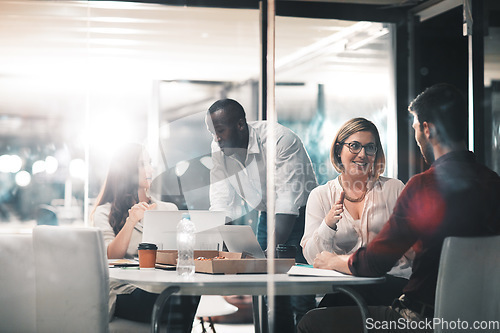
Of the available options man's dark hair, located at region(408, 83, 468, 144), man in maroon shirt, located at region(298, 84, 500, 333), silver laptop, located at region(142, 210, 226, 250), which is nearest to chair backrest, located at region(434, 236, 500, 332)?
man in maroon shirt, located at region(298, 84, 500, 333)

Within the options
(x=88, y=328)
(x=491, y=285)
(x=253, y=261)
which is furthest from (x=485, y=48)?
(x=88, y=328)

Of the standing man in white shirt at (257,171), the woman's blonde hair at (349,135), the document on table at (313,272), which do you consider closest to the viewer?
the document on table at (313,272)

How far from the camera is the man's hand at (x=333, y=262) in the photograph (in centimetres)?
235

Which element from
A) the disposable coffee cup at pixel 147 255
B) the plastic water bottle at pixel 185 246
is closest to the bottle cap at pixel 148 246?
the disposable coffee cup at pixel 147 255

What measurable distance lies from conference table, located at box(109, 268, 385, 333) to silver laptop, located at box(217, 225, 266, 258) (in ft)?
0.85

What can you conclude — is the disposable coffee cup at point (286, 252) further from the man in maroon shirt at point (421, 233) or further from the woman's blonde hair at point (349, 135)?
the woman's blonde hair at point (349, 135)

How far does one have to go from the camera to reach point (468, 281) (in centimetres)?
215

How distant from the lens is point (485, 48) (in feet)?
11.3

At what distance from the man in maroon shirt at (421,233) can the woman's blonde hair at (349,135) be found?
0.51 meters

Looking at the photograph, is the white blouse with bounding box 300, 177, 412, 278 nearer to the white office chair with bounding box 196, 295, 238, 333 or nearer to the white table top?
the white table top

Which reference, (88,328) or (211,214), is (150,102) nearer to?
(211,214)

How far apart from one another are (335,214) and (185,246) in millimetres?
877

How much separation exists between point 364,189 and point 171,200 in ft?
4.61

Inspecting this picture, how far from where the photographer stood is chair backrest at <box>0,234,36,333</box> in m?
2.50
